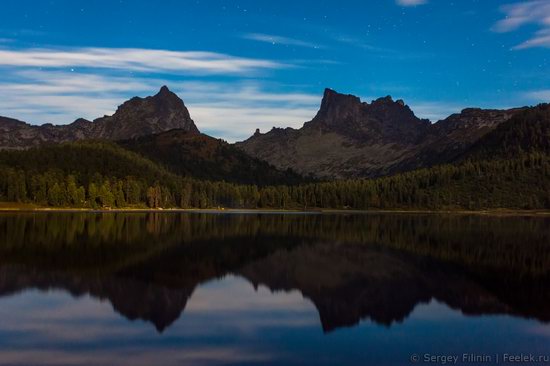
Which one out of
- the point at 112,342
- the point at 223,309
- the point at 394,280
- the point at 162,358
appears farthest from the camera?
the point at 394,280

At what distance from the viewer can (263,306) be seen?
148 ft

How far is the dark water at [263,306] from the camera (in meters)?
30.5

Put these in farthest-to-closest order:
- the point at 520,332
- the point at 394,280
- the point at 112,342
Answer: the point at 394,280
the point at 520,332
the point at 112,342

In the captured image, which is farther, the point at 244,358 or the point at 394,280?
the point at 394,280

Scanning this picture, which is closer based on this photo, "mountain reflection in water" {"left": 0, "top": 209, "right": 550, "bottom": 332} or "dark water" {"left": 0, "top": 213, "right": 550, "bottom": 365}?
"dark water" {"left": 0, "top": 213, "right": 550, "bottom": 365}

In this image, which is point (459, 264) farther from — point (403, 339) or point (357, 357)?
point (357, 357)

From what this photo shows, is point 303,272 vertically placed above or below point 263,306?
below

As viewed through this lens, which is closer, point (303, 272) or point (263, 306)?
point (263, 306)

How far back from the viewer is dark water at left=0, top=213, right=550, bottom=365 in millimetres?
30531

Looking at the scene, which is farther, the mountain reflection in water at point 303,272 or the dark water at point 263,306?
the mountain reflection in water at point 303,272

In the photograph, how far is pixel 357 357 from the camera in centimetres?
2966

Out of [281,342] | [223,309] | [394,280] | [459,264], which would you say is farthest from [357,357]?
[459,264]

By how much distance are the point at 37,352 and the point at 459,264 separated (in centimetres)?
5485

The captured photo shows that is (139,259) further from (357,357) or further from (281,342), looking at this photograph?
(357,357)
